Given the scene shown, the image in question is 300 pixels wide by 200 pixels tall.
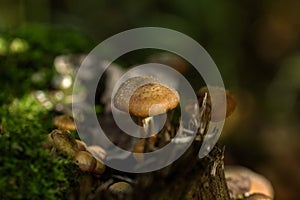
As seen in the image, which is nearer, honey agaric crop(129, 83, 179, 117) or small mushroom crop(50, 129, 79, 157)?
small mushroom crop(50, 129, 79, 157)

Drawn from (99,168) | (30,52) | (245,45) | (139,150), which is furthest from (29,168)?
(245,45)

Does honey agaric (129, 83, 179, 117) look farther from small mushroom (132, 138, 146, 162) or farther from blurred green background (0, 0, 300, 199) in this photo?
blurred green background (0, 0, 300, 199)

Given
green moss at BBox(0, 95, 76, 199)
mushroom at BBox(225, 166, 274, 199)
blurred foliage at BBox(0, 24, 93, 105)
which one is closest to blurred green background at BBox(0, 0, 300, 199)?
blurred foliage at BBox(0, 24, 93, 105)

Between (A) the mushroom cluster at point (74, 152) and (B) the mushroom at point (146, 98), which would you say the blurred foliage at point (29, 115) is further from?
(B) the mushroom at point (146, 98)

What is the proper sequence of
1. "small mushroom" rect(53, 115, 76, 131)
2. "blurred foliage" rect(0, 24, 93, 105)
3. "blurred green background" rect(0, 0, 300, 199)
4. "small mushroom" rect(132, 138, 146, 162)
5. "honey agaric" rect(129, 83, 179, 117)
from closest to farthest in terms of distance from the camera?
"small mushroom" rect(132, 138, 146, 162) < "honey agaric" rect(129, 83, 179, 117) < "small mushroom" rect(53, 115, 76, 131) < "blurred foliage" rect(0, 24, 93, 105) < "blurred green background" rect(0, 0, 300, 199)

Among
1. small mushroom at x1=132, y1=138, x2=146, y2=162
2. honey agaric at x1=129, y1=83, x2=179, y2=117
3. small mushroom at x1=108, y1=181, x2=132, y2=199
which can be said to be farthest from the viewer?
honey agaric at x1=129, y1=83, x2=179, y2=117

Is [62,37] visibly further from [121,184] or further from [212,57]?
[212,57]

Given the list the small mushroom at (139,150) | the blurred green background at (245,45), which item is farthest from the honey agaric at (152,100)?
the blurred green background at (245,45)

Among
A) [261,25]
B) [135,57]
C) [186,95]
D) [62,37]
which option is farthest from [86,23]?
[186,95]
